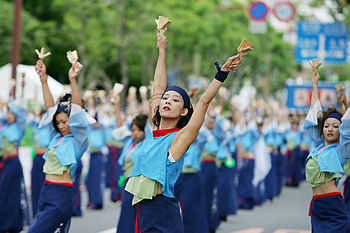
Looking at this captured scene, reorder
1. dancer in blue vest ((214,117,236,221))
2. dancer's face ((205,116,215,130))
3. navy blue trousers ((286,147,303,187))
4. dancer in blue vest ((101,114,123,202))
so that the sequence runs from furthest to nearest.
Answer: navy blue trousers ((286,147,303,187)) < dancer in blue vest ((101,114,123,202)) < dancer in blue vest ((214,117,236,221)) < dancer's face ((205,116,215,130))

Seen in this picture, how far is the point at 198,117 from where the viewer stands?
4.50 metres

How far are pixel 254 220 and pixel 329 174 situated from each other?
5417mm

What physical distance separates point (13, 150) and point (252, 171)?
6.17 metres

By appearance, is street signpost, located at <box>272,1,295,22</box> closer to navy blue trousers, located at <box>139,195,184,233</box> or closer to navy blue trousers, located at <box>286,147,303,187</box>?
navy blue trousers, located at <box>286,147,303,187</box>

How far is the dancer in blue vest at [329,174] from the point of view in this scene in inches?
249

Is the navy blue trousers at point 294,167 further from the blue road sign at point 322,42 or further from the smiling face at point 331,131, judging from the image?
the smiling face at point 331,131

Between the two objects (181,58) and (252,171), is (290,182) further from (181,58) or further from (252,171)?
(181,58)

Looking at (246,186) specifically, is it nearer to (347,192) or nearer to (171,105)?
(347,192)

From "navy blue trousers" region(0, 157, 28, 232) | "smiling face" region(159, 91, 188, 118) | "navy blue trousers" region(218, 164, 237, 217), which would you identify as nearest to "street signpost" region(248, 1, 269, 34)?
"navy blue trousers" region(218, 164, 237, 217)

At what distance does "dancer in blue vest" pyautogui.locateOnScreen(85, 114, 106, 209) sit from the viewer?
499 inches

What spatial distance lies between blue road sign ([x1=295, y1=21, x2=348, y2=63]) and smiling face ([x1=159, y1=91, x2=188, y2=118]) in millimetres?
15671

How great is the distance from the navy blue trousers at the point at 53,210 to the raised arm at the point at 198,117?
220cm

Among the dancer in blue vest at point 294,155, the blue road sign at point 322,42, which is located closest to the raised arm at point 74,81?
the dancer in blue vest at point 294,155

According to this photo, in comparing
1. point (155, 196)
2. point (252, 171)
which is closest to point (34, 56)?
point (252, 171)
